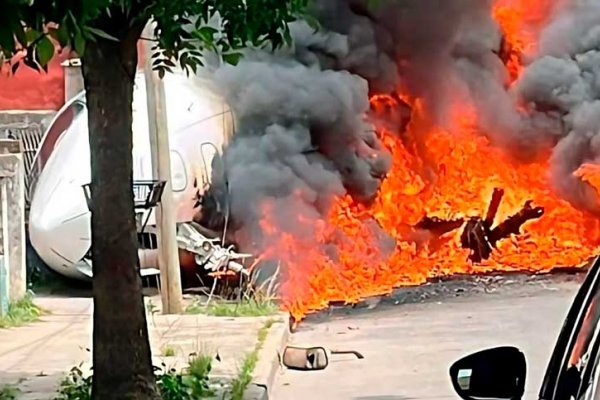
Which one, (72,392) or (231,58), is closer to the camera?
(231,58)

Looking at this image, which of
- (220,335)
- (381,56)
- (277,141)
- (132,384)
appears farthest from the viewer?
(381,56)

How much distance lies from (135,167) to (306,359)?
15.9 ft

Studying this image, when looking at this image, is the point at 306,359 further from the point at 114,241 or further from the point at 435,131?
the point at 435,131

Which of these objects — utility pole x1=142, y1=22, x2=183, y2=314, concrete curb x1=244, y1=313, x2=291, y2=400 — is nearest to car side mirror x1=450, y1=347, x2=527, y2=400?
concrete curb x1=244, y1=313, x2=291, y2=400

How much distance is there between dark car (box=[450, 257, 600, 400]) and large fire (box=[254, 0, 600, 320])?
10649mm

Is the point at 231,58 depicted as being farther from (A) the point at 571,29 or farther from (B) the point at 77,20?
(A) the point at 571,29

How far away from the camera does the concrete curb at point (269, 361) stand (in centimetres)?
786

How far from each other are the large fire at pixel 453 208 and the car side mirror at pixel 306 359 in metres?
4.04

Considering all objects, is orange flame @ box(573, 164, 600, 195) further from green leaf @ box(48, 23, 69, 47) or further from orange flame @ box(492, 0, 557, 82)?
green leaf @ box(48, 23, 69, 47)

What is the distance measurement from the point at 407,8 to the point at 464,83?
50.3 inches

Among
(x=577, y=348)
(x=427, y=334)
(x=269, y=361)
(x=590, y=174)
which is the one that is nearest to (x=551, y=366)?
(x=577, y=348)

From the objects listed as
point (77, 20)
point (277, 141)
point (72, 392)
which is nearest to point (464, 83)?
point (277, 141)

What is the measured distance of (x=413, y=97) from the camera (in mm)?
15320

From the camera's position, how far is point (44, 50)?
304 cm
